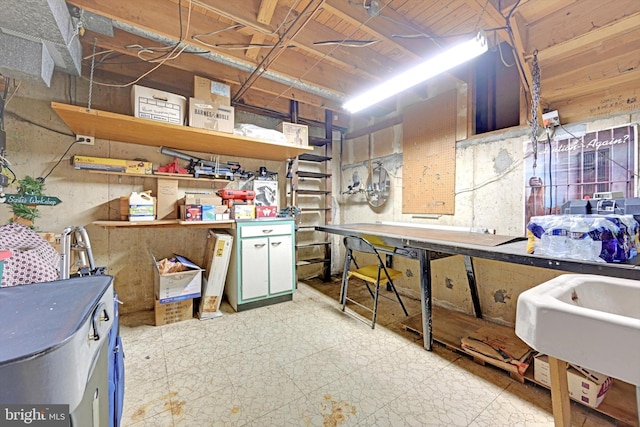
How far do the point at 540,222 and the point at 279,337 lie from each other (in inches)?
79.0

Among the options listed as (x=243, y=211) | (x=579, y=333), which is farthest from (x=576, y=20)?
(x=243, y=211)

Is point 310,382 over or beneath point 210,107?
beneath

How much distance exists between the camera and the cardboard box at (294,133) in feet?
9.68

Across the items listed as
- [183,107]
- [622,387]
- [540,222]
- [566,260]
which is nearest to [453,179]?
[540,222]

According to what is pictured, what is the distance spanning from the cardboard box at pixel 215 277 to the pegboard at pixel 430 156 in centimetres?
218

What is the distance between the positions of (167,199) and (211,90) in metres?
1.22

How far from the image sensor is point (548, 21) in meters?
1.62

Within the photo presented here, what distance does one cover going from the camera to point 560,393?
907 mm

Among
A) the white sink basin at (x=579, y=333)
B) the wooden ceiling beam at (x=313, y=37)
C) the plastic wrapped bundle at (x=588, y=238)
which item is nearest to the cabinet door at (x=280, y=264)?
the wooden ceiling beam at (x=313, y=37)

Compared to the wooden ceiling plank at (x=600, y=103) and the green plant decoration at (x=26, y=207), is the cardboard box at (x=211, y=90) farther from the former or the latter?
the wooden ceiling plank at (x=600, y=103)

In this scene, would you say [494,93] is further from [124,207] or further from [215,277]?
[124,207]

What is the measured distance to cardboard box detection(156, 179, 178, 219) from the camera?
2650mm

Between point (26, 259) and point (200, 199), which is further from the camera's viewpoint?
point (200, 199)

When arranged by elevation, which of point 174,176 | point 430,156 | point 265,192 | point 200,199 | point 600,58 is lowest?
point 200,199
